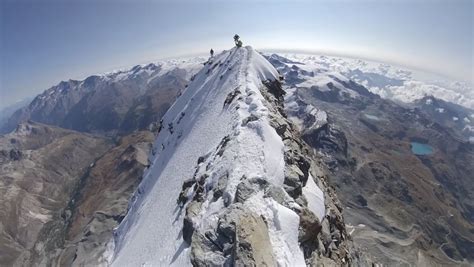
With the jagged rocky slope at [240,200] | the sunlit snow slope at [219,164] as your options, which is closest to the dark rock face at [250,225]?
the jagged rocky slope at [240,200]

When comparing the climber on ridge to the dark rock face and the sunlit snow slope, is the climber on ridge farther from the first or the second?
the dark rock face

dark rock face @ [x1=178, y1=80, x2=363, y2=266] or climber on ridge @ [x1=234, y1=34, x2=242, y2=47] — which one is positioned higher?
climber on ridge @ [x1=234, y1=34, x2=242, y2=47]

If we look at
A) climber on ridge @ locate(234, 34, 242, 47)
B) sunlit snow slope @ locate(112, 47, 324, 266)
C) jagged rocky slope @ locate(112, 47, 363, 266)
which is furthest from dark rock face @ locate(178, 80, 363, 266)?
climber on ridge @ locate(234, 34, 242, 47)

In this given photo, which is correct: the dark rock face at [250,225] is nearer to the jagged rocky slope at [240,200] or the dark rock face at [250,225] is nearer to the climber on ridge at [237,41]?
the jagged rocky slope at [240,200]

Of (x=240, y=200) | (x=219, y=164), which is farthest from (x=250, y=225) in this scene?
(x=219, y=164)

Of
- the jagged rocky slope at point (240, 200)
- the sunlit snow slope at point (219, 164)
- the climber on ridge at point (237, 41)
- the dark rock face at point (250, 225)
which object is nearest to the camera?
the dark rock face at point (250, 225)

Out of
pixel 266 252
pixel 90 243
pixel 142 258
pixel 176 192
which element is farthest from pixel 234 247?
pixel 90 243
